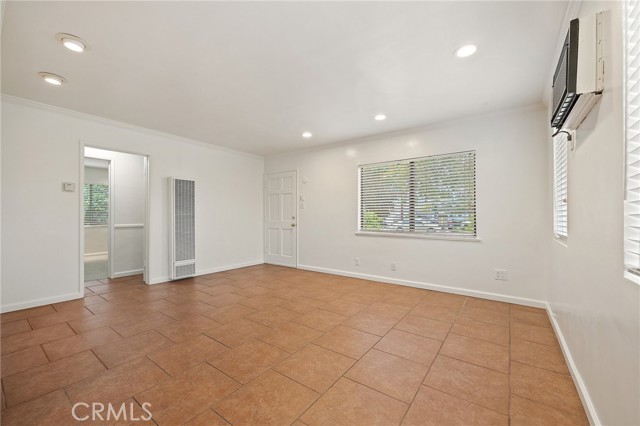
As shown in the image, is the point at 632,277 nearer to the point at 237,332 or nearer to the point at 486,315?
the point at 486,315

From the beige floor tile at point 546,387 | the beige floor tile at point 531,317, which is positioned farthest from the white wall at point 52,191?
the beige floor tile at point 531,317

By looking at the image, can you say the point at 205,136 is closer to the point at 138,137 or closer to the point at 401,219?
the point at 138,137

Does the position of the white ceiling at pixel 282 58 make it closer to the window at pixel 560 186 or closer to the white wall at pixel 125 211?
the window at pixel 560 186

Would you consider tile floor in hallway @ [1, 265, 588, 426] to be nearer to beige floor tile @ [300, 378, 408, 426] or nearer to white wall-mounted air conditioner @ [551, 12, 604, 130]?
beige floor tile @ [300, 378, 408, 426]

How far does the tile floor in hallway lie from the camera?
154cm

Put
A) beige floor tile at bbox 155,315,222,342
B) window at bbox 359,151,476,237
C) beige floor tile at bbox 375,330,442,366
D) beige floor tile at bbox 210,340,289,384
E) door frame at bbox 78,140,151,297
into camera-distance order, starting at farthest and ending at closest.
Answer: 1. window at bbox 359,151,476,237
2. door frame at bbox 78,140,151,297
3. beige floor tile at bbox 155,315,222,342
4. beige floor tile at bbox 375,330,442,366
5. beige floor tile at bbox 210,340,289,384

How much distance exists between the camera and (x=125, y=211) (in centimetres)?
515

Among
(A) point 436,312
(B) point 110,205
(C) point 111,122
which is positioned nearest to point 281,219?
(B) point 110,205

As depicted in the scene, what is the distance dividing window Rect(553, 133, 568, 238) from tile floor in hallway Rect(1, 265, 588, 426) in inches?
41.0

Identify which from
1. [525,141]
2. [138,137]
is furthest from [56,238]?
[525,141]

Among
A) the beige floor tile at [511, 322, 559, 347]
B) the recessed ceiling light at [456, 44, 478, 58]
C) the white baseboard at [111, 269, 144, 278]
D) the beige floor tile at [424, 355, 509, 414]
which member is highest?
the recessed ceiling light at [456, 44, 478, 58]

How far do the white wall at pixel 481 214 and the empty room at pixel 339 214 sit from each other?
1.1 inches

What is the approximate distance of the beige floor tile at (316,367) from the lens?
71.4 inches

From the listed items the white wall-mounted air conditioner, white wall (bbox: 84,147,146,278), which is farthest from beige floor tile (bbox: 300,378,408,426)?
white wall (bbox: 84,147,146,278)
